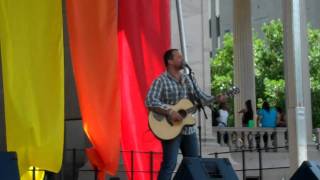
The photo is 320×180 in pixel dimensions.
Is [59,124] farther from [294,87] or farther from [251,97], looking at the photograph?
[251,97]

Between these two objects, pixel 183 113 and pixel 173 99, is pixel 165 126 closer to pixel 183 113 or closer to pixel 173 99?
pixel 183 113

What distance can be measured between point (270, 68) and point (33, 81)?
108ft

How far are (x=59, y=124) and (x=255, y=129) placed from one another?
370 inches

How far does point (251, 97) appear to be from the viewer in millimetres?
23500

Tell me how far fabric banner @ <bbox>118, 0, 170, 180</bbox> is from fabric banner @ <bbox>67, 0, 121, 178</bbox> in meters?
0.38

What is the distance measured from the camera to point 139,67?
10430 millimetres

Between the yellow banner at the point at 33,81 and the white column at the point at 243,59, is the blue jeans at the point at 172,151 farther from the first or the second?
the white column at the point at 243,59

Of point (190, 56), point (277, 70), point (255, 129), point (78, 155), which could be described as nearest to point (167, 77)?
point (190, 56)

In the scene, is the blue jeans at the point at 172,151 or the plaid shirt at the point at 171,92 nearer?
the blue jeans at the point at 172,151

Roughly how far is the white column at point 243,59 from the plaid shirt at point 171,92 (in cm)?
1496

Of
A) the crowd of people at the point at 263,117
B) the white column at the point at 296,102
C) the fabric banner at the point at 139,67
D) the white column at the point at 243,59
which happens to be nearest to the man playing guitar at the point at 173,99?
the white column at the point at 296,102

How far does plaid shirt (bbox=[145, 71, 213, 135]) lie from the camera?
27.7ft

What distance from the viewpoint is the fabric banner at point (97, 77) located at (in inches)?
380

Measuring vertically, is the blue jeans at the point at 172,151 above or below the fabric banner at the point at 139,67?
below
